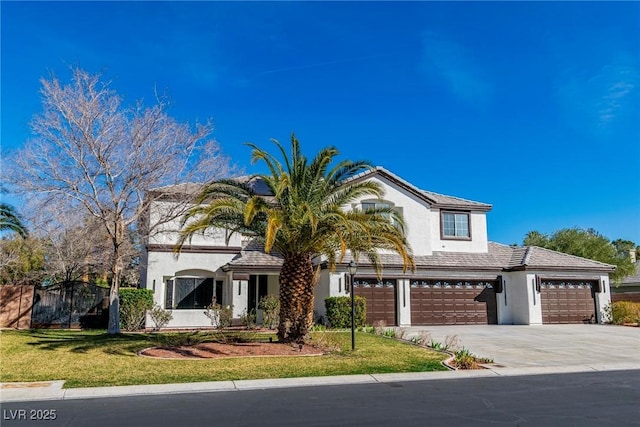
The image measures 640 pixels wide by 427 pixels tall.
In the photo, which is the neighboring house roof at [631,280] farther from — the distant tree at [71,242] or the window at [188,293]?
the distant tree at [71,242]

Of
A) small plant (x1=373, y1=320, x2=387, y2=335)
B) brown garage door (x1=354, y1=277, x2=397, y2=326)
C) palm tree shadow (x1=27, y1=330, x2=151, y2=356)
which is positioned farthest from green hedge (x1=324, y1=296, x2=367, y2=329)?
palm tree shadow (x1=27, y1=330, x2=151, y2=356)

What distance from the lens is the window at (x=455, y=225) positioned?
28.0 metres

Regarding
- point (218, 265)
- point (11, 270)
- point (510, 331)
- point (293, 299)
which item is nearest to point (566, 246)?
point (510, 331)

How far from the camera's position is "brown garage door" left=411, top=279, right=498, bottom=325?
24.8 m

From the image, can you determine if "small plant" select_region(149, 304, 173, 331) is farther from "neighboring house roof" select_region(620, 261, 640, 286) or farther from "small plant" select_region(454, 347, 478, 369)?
"neighboring house roof" select_region(620, 261, 640, 286)

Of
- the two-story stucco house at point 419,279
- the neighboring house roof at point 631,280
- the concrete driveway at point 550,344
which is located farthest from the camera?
the neighboring house roof at point 631,280

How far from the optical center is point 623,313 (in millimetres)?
25797

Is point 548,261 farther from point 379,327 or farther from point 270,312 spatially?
point 270,312

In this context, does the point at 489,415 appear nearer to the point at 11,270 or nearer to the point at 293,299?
the point at 293,299

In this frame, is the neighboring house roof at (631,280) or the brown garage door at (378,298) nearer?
the brown garage door at (378,298)

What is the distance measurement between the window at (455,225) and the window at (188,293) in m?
12.9

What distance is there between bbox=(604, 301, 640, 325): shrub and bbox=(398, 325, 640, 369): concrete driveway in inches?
53.5

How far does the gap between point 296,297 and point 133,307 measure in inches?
393

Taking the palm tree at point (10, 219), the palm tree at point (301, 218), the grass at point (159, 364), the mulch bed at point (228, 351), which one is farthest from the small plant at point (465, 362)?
the palm tree at point (10, 219)
